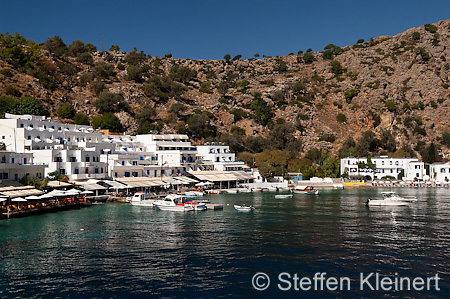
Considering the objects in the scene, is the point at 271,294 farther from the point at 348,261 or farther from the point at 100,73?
the point at 100,73

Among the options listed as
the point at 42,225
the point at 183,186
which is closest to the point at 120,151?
the point at 183,186

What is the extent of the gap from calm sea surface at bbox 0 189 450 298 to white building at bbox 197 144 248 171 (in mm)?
52076

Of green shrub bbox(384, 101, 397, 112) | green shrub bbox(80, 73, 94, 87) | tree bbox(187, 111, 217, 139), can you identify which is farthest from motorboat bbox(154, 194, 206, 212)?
green shrub bbox(384, 101, 397, 112)

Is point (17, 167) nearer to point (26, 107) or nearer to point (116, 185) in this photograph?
point (116, 185)

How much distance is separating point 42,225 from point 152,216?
49.3 feet

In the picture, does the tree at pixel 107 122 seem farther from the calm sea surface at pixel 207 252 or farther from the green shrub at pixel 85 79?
the calm sea surface at pixel 207 252

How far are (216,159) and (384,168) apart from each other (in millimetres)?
53569

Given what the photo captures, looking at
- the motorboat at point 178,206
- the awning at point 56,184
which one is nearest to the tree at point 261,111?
the motorboat at point 178,206

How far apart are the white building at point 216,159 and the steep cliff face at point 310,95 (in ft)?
99.3

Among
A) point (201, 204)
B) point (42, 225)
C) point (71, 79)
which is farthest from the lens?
point (71, 79)

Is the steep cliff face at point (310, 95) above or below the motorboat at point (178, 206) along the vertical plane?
above

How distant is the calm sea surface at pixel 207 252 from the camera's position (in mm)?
28609

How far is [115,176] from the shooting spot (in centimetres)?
8575

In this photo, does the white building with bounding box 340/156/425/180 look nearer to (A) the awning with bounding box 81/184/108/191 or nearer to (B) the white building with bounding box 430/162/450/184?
(B) the white building with bounding box 430/162/450/184
